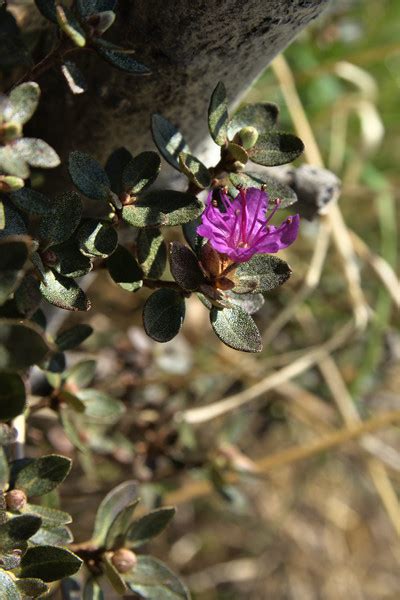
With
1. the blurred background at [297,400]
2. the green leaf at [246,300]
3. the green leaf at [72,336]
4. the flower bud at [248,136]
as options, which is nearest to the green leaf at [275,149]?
the flower bud at [248,136]

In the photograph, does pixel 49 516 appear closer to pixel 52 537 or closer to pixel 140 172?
pixel 52 537

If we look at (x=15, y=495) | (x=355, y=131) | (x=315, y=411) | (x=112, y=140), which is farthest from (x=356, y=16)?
(x=15, y=495)

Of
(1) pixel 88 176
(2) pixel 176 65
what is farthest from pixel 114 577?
(2) pixel 176 65

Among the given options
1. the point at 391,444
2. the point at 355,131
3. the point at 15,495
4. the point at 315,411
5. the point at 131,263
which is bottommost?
the point at 391,444

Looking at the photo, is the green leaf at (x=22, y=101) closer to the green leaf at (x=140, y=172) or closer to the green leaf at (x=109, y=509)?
the green leaf at (x=140, y=172)

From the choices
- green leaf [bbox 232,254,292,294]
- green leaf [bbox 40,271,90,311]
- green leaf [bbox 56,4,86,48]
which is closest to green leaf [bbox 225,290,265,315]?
green leaf [bbox 232,254,292,294]

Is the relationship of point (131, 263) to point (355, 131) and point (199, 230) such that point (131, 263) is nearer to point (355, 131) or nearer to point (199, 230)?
point (199, 230)
